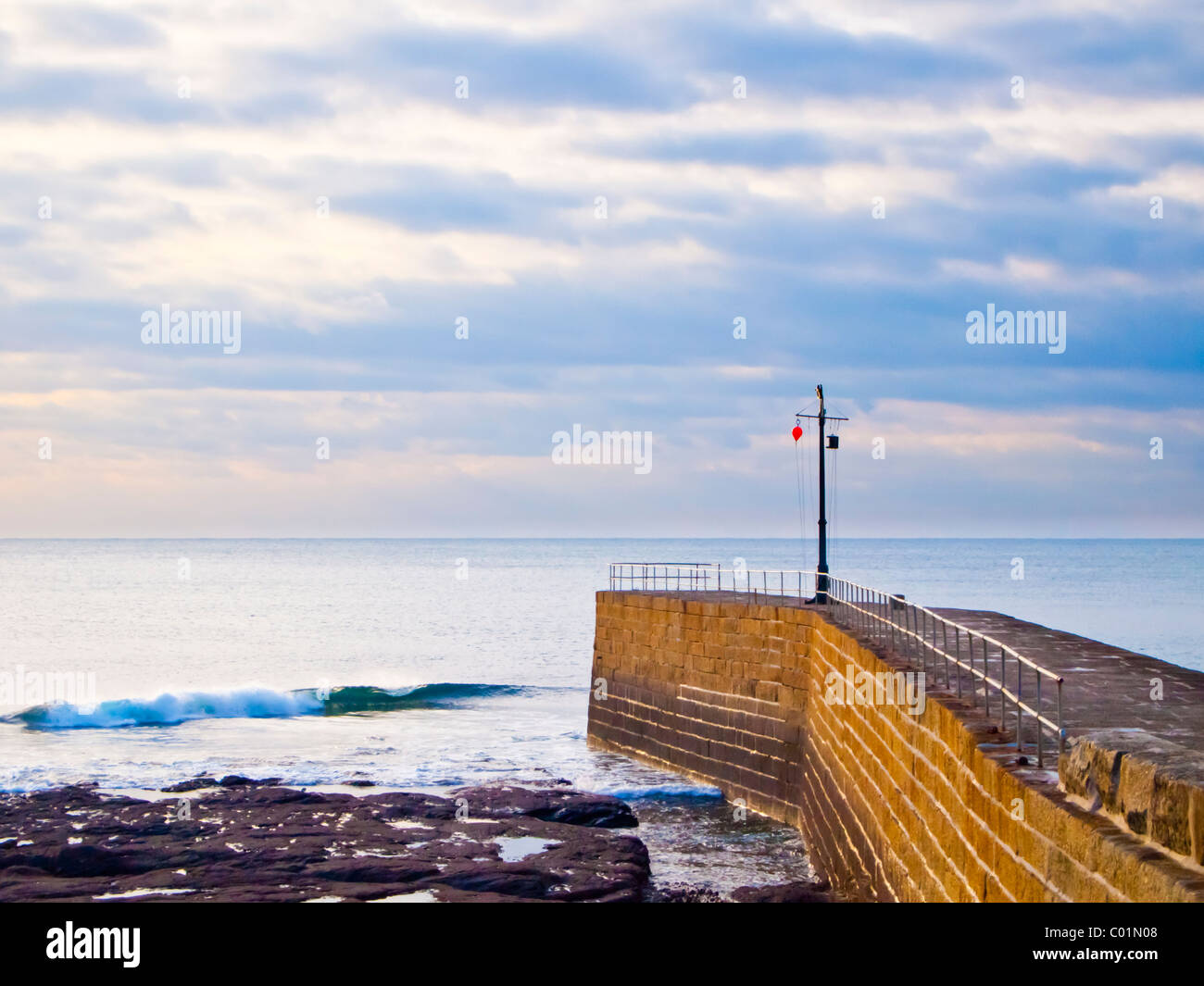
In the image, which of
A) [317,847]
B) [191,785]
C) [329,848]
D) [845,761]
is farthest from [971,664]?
[191,785]

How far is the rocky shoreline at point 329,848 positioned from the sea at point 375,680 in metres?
1.12

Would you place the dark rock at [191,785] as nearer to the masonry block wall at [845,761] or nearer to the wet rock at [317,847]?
the wet rock at [317,847]

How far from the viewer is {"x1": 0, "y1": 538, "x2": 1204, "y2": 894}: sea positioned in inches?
966

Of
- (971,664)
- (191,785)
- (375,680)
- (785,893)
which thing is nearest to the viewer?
(971,664)

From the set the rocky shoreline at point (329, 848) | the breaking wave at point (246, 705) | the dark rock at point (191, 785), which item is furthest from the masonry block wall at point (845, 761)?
the breaking wave at point (246, 705)

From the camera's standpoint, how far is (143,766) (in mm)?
28250

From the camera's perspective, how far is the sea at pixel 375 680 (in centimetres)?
2453

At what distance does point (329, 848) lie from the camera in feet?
56.4

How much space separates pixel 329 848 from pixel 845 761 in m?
7.56

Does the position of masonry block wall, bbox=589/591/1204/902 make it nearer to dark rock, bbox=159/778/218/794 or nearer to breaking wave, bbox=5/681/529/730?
dark rock, bbox=159/778/218/794

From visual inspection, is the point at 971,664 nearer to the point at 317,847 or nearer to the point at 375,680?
the point at 317,847

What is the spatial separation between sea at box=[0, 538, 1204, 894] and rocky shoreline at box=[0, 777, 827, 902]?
3.69 ft
